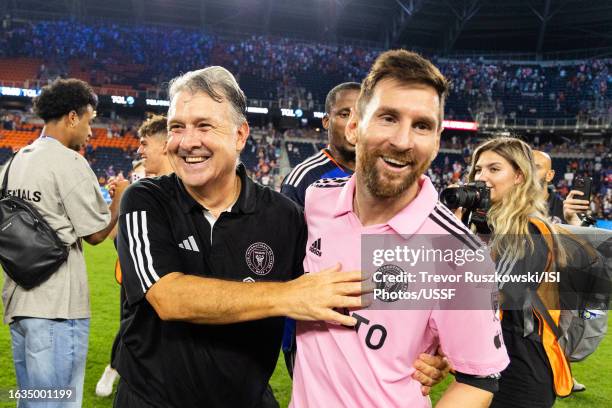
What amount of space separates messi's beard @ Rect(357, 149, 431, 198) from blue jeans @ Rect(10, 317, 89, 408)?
1.94m

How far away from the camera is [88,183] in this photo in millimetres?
2744

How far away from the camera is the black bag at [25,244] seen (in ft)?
8.23

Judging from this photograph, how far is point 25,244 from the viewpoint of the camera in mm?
2506

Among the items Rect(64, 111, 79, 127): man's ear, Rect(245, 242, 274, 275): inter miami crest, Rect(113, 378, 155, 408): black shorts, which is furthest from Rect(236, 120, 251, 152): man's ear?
Rect(64, 111, 79, 127): man's ear

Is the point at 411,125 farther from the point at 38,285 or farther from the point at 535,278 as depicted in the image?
the point at 38,285

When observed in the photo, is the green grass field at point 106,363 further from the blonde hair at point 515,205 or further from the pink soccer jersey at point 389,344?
the pink soccer jersey at point 389,344

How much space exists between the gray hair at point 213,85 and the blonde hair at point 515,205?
161cm

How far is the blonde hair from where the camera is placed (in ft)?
8.80

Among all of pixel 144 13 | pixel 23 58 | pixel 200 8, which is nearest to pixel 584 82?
pixel 200 8

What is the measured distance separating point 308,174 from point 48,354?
2.02 meters

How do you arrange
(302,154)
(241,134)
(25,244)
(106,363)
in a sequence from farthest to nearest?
(302,154), (106,363), (25,244), (241,134)
